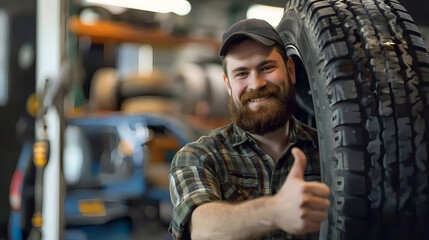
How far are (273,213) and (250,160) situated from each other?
6.8 inches

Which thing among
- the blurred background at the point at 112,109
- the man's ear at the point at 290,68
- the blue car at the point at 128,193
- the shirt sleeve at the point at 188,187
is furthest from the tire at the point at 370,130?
the blue car at the point at 128,193

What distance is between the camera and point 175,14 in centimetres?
293

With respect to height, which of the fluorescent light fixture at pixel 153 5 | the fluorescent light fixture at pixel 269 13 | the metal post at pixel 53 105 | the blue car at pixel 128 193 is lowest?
the blue car at pixel 128 193

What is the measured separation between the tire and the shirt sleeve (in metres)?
0.15

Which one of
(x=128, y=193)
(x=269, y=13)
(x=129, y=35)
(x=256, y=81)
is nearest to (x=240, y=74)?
(x=256, y=81)

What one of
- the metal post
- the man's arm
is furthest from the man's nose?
the metal post

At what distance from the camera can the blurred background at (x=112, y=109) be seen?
2.46 m

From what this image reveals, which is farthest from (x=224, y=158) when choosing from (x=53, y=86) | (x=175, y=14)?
(x=175, y=14)

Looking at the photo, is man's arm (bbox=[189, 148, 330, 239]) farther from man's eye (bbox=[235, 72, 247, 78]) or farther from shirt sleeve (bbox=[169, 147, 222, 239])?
man's eye (bbox=[235, 72, 247, 78])

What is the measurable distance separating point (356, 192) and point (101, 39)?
2.46 meters

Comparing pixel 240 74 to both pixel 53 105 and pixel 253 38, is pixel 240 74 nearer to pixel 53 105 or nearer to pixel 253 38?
pixel 253 38

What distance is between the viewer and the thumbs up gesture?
56cm

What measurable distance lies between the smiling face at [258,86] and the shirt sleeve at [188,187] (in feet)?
0.30

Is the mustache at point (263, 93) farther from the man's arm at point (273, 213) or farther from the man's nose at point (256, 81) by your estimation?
the man's arm at point (273, 213)
